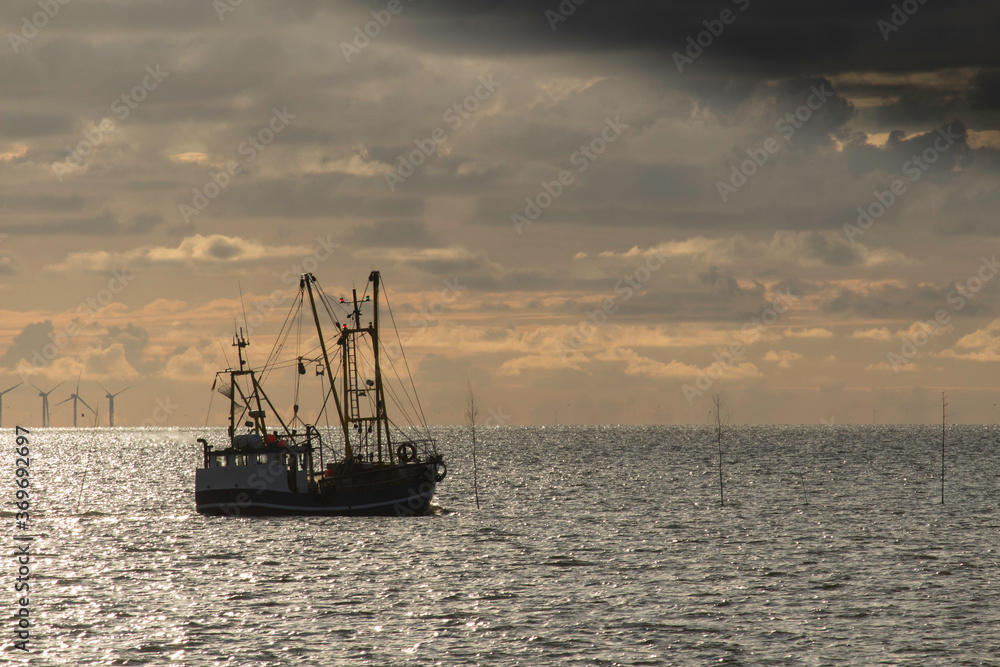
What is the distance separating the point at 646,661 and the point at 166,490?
108699 millimetres

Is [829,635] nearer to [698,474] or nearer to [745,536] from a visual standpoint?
[745,536]

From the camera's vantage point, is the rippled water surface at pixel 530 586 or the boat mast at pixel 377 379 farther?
the boat mast at pixel 377 379

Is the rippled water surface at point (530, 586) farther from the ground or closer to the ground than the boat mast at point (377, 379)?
closer to the ground

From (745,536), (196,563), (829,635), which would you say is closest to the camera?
(829,635)

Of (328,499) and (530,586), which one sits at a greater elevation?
(328,499)

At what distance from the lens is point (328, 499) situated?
82875 millimetres

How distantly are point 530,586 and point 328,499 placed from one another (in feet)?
115

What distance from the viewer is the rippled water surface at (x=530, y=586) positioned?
37.6 meters

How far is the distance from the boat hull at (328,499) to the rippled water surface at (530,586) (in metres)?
1.39

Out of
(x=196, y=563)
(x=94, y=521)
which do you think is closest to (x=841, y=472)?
(x=94, y=521)

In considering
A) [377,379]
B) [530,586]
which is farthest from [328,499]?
[530,586]

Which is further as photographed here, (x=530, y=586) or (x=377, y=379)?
(x=377, y=379)

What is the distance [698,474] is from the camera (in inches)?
5999

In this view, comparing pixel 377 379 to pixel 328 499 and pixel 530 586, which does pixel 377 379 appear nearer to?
pixel 328 499
